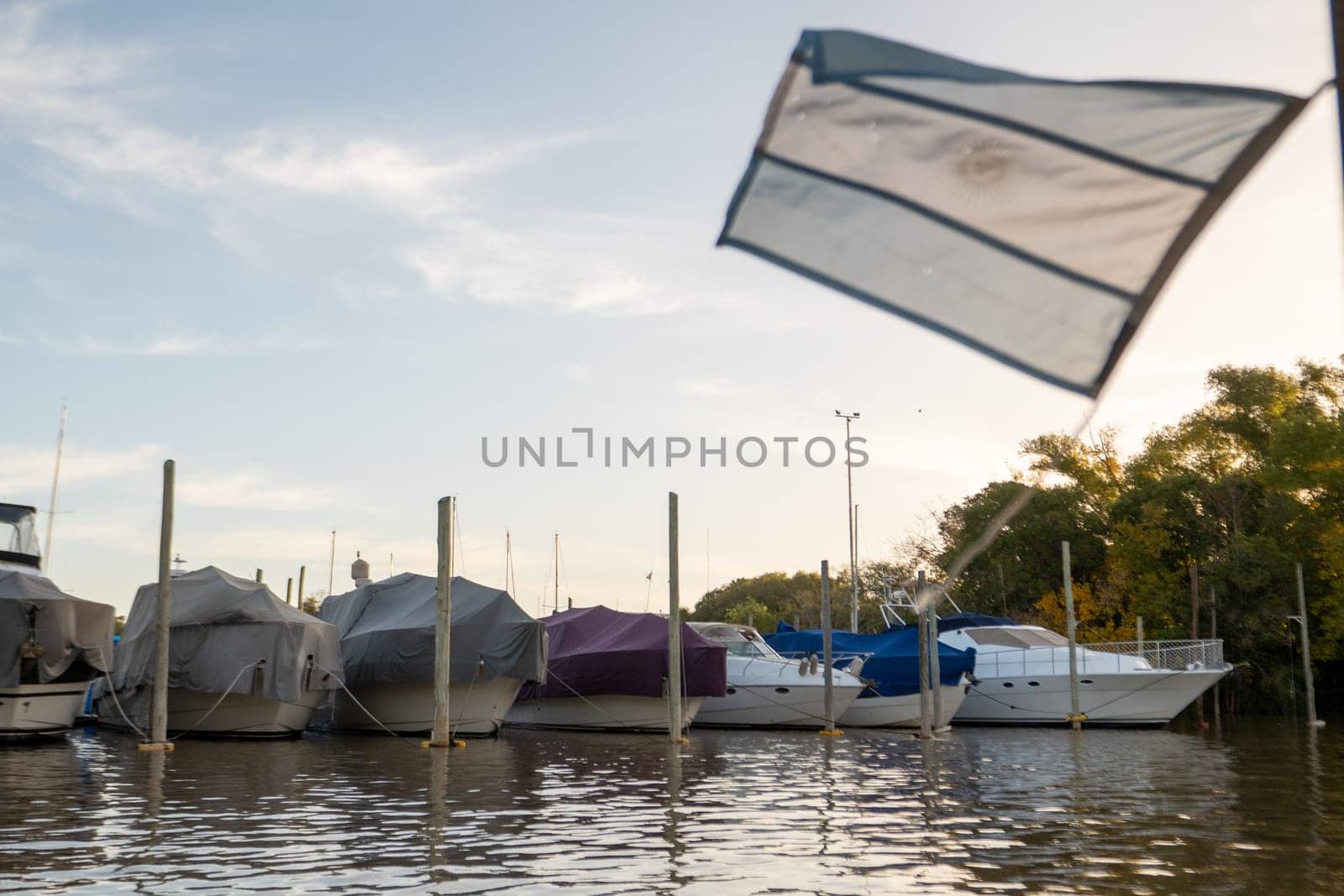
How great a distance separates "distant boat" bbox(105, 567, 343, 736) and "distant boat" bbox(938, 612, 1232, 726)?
59.0 ft

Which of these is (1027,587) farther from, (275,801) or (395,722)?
(275,801)

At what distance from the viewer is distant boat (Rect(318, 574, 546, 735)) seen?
2530 cm

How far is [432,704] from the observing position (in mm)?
25672

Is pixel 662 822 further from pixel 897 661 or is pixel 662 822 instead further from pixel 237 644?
pixel 897 661

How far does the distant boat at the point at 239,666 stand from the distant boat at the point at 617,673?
5.99 metres

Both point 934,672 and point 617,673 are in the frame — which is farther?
point 617,673

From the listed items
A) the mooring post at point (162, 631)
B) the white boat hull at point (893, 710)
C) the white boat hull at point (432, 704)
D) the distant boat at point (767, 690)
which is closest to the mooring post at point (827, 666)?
the distant boat at point (767, 690)

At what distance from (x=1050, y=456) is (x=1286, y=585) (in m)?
14.4

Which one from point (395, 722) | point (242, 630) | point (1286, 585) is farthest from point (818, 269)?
point (1286, 585)

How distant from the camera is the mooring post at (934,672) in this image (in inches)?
1016

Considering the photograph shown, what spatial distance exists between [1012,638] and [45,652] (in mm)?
24540

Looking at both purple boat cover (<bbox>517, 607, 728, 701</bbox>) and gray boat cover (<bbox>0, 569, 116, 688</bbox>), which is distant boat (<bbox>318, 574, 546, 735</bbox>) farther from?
gray boat cover (<bbox>0, 569, 116, 688</bbox>)

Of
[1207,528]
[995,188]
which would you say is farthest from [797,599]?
[995,188]

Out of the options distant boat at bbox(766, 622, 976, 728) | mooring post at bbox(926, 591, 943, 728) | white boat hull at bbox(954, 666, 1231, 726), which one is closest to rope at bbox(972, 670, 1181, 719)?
white boat hull at bbox(954, 666, 1231, 726)
